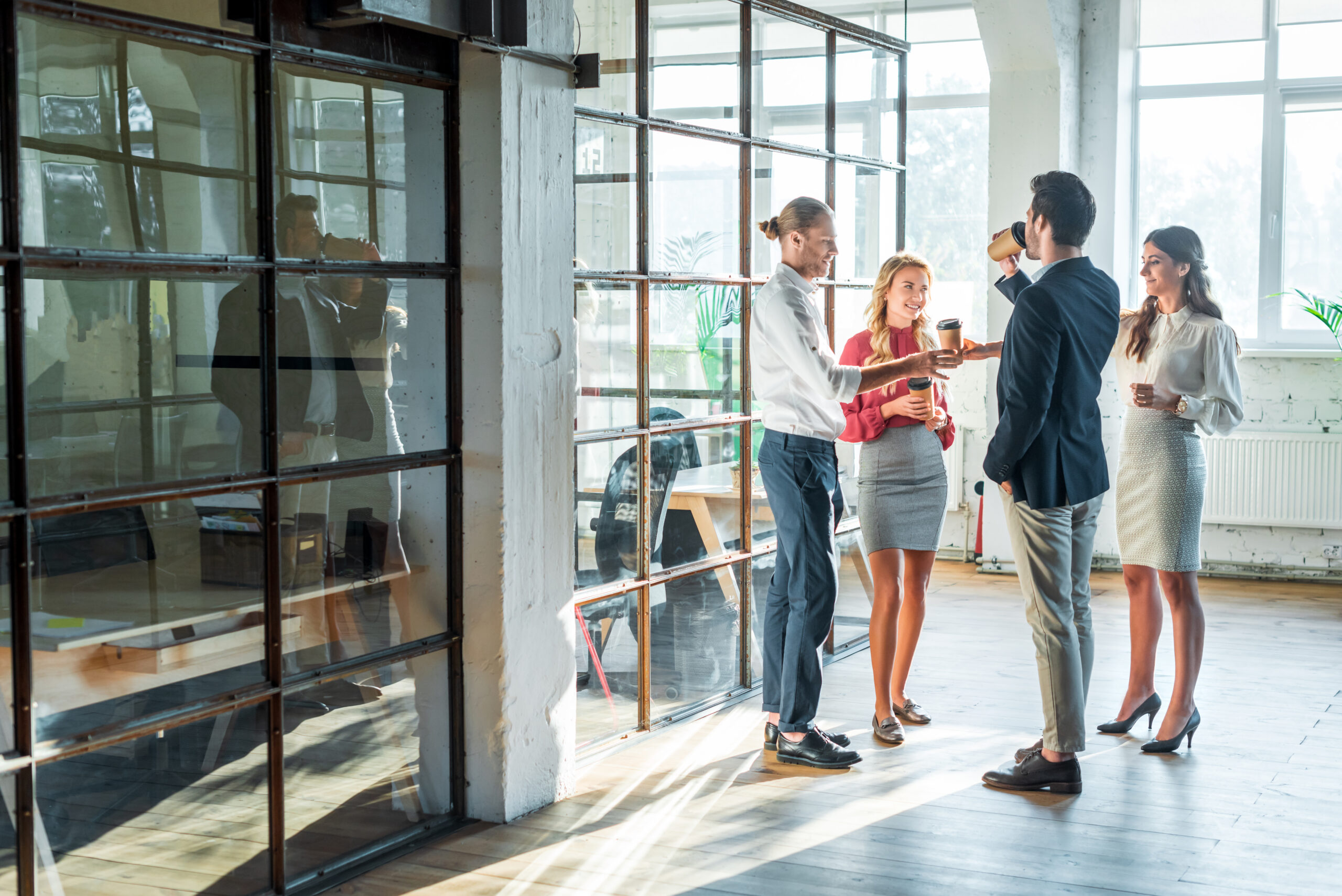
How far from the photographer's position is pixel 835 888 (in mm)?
2795

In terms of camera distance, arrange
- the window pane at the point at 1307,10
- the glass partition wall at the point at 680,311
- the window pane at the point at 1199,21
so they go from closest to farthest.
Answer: the glass partition wall at the point at 680,311, the window pane at the point at 1307,10, the window pane at the point at 1199,21

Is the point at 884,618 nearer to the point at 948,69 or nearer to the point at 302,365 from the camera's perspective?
the point at 302,365

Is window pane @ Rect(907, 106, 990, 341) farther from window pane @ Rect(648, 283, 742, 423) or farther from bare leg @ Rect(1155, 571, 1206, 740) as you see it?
bare leg @ Rect(1155, 571, 1206, 740)

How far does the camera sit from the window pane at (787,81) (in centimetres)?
429

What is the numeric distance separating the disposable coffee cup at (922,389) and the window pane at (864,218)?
1.11 m

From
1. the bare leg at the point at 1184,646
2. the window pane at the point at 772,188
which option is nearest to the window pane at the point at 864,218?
the window pane at the point at 772,188

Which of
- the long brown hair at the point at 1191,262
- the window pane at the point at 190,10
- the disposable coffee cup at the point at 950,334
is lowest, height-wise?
the disposable coffee cup at the point at 950,334

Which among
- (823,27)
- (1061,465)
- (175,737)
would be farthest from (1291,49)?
(175,737)

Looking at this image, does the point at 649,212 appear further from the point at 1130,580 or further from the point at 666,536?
the point at 1130,580

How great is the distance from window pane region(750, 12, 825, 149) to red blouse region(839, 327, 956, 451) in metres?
0.87

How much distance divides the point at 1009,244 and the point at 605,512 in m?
1.44

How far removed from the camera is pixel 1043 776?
3.40 metres

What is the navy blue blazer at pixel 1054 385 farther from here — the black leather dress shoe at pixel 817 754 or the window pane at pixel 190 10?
the window pane at pixel 190 10

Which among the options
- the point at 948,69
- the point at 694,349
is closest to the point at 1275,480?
the point at 948,69
